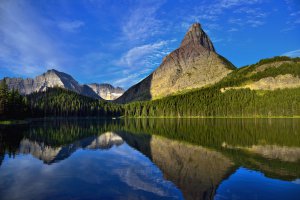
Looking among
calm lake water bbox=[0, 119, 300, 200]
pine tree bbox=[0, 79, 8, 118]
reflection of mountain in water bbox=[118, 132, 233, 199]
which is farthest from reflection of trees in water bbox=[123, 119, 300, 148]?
pine tree bbox=[0, 79, 8, 118]

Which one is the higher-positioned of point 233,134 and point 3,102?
point 3,102

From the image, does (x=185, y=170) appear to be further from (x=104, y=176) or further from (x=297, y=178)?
(x=297, y=178)

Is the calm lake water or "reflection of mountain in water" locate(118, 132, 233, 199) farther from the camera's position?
"reflection of mountain in water" locate(118, 132, 233, 199)

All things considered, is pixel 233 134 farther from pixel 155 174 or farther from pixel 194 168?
pixel 155 174

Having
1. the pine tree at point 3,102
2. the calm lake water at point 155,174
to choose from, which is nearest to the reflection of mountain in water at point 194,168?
the calm lake water at point 155,174

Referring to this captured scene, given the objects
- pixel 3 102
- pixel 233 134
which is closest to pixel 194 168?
pixel 233 134

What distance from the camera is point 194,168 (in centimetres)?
2848

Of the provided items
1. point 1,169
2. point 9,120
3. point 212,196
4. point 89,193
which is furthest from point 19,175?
point 9,120

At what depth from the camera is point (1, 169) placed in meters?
29.0

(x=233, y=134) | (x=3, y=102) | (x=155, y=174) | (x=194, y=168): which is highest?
(x=3, y=102)

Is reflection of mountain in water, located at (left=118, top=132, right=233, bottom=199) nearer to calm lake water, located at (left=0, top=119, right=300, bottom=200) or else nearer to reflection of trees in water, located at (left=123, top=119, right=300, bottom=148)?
calm lake water, located at (left=0, top=119, right=300, bottom=200)

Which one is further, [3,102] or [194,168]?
[3,102]

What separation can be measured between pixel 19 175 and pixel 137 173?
497 inches

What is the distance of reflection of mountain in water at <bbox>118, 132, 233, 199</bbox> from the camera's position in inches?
837
